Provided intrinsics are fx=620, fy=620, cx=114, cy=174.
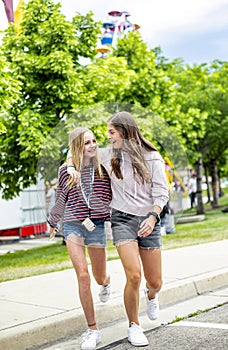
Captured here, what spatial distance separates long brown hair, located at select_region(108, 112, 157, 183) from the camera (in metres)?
5.11

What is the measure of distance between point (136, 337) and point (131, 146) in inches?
64.9

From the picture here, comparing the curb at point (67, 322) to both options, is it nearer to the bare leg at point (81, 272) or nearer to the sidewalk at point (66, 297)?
the sidewalk at point (66, 297)

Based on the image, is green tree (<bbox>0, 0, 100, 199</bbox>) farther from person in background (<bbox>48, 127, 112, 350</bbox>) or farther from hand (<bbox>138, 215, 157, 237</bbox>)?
hand (<bbox>138, 215, 157, 237</bbox>)

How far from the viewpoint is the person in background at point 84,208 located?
523cm

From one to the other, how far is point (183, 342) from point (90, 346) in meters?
0.82

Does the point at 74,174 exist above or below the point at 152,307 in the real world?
above

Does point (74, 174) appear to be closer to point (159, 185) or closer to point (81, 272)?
point (159, 185)

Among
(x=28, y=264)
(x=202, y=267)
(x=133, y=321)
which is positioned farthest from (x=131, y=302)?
(x=28, y=264)

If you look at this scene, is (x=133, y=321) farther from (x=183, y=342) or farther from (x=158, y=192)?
(x=158, y=192)

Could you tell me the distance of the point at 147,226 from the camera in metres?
5.11

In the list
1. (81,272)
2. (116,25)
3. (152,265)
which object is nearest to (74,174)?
(81,272)

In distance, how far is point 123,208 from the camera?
5.16 meters

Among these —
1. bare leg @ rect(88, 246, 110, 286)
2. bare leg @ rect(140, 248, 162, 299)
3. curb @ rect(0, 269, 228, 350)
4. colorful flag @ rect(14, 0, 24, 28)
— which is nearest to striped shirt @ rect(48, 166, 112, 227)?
bare leg @ rect(88, 246, 110, 286)

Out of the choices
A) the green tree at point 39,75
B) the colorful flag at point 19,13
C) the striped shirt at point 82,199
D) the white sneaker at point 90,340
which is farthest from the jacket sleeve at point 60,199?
the colorful flag at point 19,13
